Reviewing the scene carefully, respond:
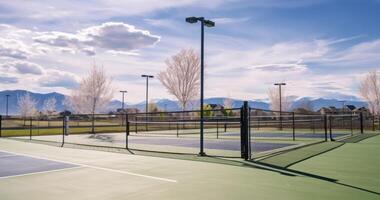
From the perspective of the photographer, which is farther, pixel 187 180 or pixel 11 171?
pixel 11 171

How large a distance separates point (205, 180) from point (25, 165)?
204 inches

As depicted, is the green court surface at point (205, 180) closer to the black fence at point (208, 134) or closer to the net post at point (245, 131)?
the net post at point (245, 131)

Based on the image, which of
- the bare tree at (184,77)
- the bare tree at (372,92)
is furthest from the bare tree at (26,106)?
the bare tree at (372,92)

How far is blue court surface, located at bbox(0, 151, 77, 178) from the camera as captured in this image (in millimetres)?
8331

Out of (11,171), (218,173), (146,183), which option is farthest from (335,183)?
(11,171)

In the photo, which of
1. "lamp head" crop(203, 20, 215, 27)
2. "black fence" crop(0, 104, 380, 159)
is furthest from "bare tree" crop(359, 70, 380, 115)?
"lamp head" crop(203, 20, 215, 27)

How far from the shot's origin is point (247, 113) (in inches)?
416

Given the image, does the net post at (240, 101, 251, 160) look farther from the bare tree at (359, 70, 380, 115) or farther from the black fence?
the bare tree at (359, 70, 380, 115)

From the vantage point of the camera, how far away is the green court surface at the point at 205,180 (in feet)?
19.6

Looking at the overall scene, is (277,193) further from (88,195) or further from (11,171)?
(11,171)

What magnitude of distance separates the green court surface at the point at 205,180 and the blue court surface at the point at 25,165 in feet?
1.52

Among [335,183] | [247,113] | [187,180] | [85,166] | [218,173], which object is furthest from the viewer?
[247,113]

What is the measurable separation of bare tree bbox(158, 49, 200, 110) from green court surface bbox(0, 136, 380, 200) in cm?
3719

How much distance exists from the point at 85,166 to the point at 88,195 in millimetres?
3285
